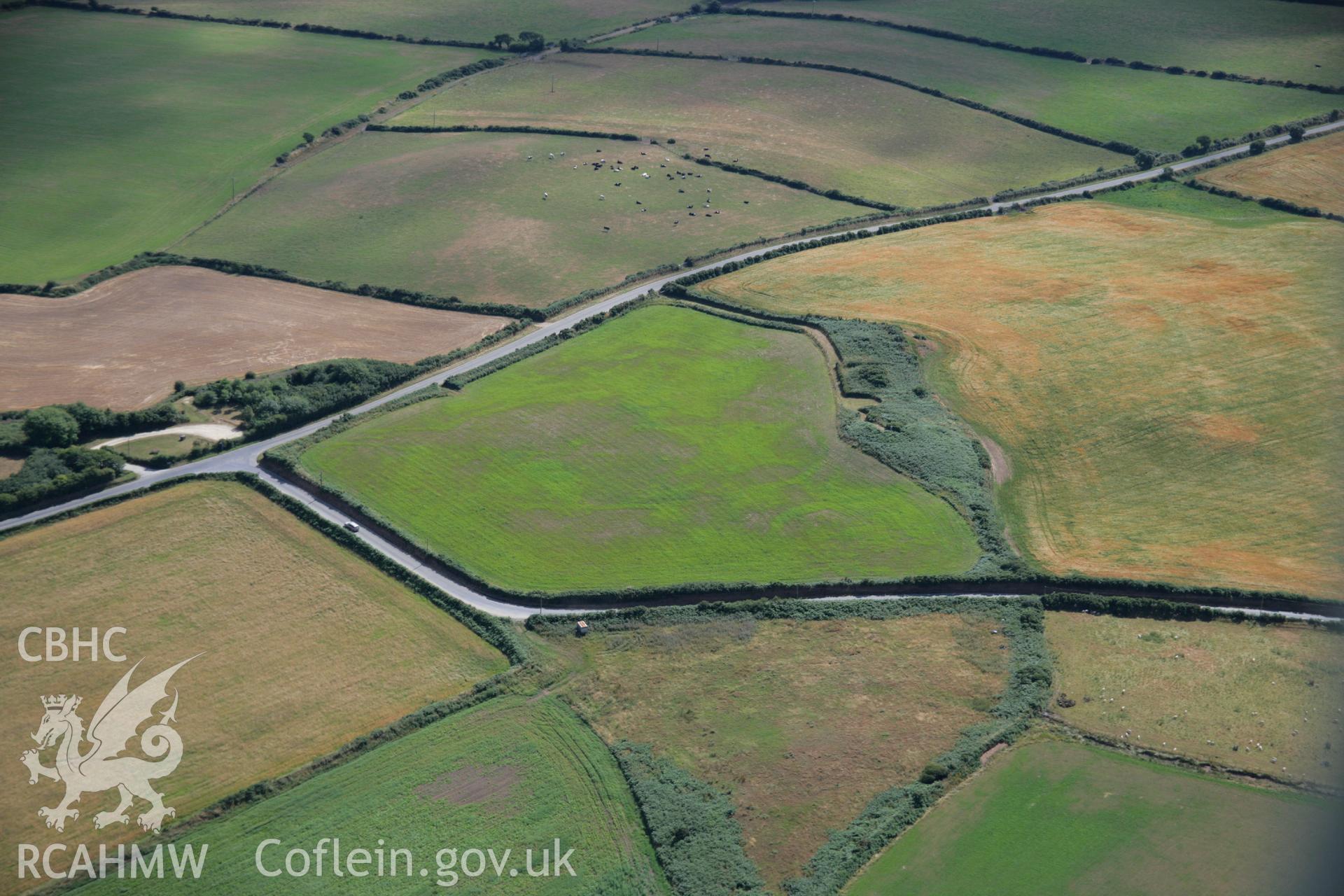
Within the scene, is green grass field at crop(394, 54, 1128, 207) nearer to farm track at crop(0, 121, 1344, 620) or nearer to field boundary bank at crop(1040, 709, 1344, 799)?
farm track at crop(0, 121, 1344, 620)

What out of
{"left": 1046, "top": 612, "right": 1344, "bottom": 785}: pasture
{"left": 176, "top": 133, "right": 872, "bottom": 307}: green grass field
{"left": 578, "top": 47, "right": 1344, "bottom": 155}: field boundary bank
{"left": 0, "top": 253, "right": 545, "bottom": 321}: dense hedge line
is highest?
{"left": 578, "top": 47, "right": 1344, "bottom": 155}: field boundary bank

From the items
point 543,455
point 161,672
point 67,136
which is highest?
point 67,136

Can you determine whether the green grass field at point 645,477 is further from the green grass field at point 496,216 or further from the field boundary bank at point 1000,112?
the field boundary bank at point 1000,112

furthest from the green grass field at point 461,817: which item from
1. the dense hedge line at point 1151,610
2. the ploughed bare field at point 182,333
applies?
the ploughed bare field at point 182,333

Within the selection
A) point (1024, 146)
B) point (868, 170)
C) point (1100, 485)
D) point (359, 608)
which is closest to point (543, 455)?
point (359, 608)

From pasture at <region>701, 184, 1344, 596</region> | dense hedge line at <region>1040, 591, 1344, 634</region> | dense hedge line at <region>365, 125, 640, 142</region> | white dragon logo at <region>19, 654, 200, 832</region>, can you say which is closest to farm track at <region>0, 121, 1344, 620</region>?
dense hedge line at <region>1040, 591, 1344, 634</region>

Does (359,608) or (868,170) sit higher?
(868,170)

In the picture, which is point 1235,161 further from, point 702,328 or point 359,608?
point 359,608
